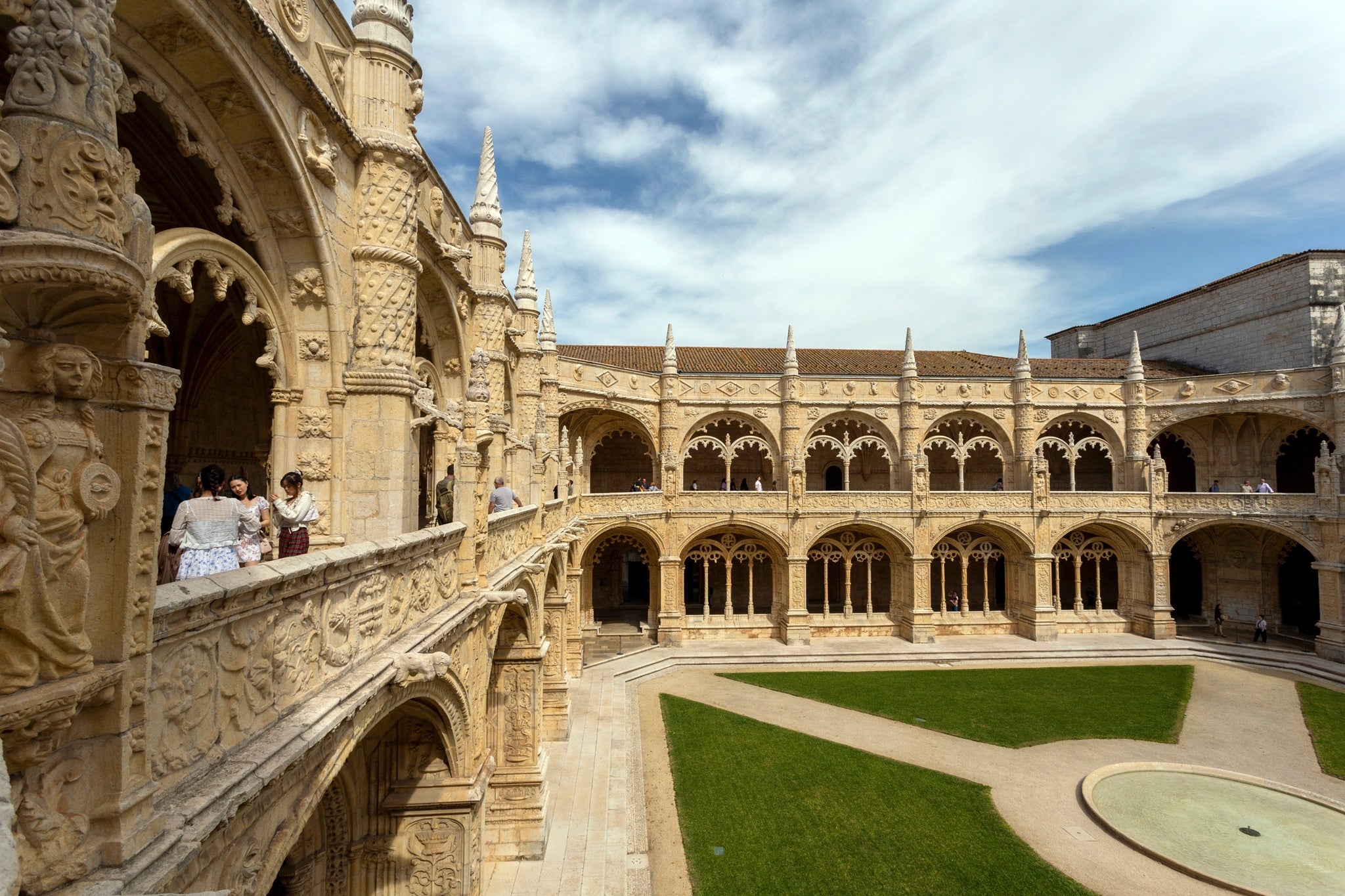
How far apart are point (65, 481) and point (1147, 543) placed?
3224 centimetres

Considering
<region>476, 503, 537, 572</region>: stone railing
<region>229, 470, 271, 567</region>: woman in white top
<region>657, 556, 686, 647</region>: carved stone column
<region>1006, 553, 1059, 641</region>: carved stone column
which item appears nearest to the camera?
<region>229, 470, 271, 567</region>: woman in white top

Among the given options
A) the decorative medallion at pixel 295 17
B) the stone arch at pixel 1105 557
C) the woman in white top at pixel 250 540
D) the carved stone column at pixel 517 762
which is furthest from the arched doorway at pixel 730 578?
the decorative medallion at pixel 295 17

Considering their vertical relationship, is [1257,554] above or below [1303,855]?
above

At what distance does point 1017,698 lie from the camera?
770 inches

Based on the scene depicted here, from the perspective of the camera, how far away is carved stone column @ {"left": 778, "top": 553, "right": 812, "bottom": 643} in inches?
998

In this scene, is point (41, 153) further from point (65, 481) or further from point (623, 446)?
point (623, 446)

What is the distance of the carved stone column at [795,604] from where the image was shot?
2534 cm

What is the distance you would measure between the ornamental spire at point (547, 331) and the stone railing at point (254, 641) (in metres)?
15.5

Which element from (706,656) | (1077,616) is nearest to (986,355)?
(1077,616)

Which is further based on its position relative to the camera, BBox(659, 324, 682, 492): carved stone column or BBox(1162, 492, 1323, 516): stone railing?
BBox(659, 324, 682, 492): carved stone column

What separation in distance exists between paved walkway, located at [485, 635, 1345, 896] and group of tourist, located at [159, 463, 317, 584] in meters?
7.98

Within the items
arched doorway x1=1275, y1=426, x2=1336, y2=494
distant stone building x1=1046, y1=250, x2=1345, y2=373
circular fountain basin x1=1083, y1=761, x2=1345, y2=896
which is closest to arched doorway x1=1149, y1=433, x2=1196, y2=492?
arched doorway x1=1275, y1=426, x2=1336, y2=494

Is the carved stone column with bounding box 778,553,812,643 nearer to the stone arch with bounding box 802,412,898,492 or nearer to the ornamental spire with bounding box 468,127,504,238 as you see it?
the stone arch with bounding box 802,412,898,492

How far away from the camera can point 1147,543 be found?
26.3 m
